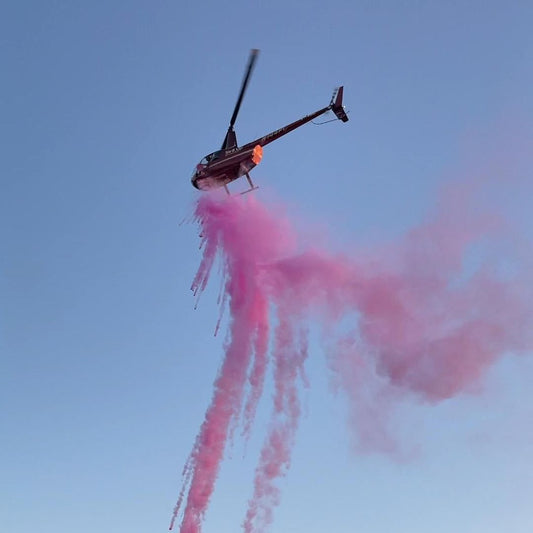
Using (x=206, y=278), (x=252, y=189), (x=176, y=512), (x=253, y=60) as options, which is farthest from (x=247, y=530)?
(x=253, y=60)

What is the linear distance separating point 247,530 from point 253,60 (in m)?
36.5

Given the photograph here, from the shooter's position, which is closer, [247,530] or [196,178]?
[247,530]

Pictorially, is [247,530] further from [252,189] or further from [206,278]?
[252,189]

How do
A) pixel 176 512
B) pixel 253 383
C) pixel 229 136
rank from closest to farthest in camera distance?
pixel 176 512, pixel 253 383, pixel 229 136

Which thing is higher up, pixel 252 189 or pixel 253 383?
pixel 252 189

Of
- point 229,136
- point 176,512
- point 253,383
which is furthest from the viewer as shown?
point 229,136

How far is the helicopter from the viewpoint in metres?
55.9

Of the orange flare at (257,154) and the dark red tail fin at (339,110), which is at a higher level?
the dark red tail fin at (339,110)

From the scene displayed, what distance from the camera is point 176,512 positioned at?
51.2 metres

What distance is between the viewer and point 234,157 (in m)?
56.7

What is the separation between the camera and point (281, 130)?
2245 inches

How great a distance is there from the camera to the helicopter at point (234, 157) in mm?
55875

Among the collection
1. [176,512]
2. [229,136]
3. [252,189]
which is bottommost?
[176,512]

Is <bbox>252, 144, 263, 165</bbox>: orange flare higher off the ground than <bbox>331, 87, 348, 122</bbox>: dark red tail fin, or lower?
lower
